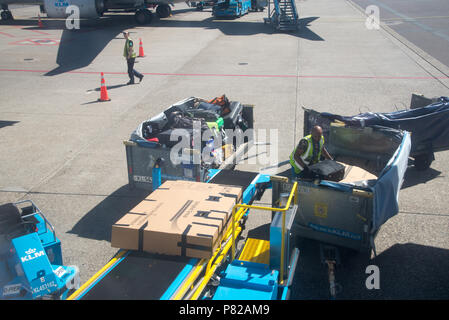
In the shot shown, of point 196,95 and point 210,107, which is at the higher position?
point 210,107

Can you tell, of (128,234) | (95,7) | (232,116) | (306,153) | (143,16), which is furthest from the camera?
(143,16)

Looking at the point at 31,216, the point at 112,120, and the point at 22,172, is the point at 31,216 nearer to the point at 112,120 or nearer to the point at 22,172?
the point at 22,172

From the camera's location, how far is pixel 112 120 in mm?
14875

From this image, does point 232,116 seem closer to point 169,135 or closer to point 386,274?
point 169,135

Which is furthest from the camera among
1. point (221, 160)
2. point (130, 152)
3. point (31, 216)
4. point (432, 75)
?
point (432, 75)

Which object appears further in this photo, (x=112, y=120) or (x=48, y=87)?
(x=48, y=87)

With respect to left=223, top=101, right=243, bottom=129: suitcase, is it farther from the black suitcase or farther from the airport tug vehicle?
the airport tug vehicle

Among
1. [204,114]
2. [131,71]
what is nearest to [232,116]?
[204,114]

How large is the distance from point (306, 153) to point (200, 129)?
2.75m

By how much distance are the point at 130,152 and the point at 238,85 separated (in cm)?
1056

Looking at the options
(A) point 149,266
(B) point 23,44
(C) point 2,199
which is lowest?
(C) point 2,199

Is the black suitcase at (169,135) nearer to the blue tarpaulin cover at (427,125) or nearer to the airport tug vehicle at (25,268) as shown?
the blue tarpaulin cover at (427,125)

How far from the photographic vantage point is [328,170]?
25.9 ft
